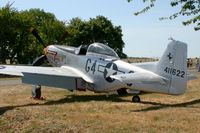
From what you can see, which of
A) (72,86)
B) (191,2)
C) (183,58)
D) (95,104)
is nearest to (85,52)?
(72,86)

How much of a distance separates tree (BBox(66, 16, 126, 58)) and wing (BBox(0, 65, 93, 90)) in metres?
57.9

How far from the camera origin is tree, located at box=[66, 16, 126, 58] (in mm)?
78688

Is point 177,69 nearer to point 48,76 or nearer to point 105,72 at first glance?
point 105,72

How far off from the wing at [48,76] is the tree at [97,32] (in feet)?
190

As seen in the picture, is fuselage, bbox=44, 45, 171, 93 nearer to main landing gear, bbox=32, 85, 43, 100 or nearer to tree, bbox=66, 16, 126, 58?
main landing gear, bbox=32, 85, 43, 100

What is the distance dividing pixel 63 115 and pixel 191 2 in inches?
206

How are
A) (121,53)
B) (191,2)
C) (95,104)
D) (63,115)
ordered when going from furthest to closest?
(121,53)
(95,104)
(63,115)
(191,2)

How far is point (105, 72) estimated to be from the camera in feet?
59.0

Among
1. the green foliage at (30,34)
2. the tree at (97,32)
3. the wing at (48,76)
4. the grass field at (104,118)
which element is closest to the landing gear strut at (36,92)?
the wing at (48,76)

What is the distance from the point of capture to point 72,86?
19.0 metres

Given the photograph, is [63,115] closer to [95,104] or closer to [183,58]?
[95,104]

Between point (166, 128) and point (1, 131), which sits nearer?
point (166, 128)

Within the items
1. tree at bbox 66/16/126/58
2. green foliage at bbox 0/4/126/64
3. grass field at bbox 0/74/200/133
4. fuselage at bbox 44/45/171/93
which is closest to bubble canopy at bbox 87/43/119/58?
fuselage at bbox 44/45/171/93

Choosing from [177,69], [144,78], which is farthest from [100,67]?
[177,69]
